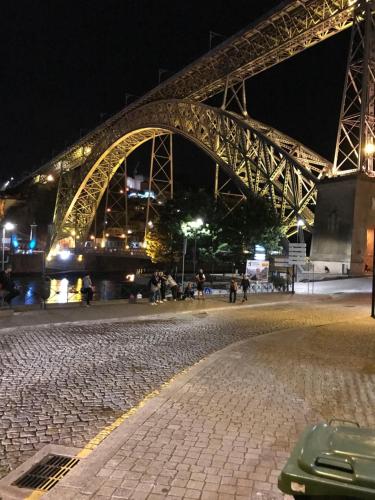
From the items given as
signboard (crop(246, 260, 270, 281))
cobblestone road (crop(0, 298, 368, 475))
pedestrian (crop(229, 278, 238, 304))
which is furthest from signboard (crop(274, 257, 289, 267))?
cobblestone road (crop(0, 298, 368, 475))

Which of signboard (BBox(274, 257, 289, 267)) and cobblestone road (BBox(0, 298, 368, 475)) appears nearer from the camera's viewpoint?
cobblestone road (BBox(0, 298, 368, 475))

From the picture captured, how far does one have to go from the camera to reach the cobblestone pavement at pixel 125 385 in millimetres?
5242

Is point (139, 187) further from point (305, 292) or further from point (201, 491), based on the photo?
point (201, 491)

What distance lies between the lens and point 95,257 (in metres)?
64.5

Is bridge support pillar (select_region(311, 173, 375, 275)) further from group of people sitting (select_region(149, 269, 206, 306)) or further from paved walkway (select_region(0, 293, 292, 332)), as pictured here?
group of people sitting (select_region(149, 269, 206, 306))

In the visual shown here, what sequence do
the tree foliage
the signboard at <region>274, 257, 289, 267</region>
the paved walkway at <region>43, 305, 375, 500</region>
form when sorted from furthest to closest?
the tree foliage, the signboard at <region>274, 257, 289, 267</region>, the paved walkway at <region>43, 305, 375, 500</region>

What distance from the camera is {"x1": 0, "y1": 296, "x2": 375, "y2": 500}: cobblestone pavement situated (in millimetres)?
5242

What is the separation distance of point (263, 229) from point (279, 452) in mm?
32300

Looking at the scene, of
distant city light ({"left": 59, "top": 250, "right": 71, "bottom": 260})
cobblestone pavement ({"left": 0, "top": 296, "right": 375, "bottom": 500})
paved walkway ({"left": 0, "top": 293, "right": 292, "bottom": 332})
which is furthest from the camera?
distant city light ({"left": 59, "top": 250, "right": 71, "bottom": 260})

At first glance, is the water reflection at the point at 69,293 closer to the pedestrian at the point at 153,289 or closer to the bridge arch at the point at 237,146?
the pedestrian at the point at 153,289

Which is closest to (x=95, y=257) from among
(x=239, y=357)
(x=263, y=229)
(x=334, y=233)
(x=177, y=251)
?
(x=177, y=251)

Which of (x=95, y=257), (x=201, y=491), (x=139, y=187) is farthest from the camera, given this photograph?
(x=139, y=187)

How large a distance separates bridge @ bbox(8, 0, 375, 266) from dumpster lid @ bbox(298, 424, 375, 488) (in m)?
28.7

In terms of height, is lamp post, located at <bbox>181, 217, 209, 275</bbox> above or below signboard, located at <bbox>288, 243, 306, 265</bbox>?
above
